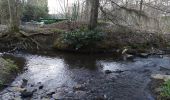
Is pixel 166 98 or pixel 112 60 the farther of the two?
pixel 112 60

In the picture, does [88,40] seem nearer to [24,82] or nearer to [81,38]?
[81,38]

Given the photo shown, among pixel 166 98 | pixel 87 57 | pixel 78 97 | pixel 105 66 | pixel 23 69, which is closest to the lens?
pixel 166 98

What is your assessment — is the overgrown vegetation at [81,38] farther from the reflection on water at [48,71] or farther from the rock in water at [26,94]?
the rock in water at [26,94]

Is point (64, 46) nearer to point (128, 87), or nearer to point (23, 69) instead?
point (23, 69)

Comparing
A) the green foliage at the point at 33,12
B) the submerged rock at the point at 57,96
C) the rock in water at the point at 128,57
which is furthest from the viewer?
the green foliage at the point at 33,12

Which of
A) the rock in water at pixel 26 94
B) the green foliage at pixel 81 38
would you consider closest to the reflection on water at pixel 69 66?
the green foliage at pixel 81 38

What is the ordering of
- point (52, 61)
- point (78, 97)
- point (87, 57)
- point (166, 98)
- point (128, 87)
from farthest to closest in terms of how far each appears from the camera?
1. point (87, 57)
2. point (52, 61)
3. point (128, 87)
4. point (78, 97)
5. point (166, 98)

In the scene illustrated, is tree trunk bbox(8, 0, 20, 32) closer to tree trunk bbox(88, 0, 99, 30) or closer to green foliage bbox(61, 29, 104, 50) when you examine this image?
green foliage bbox(61, 29, 104, 50)

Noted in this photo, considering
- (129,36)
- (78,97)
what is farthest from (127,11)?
(78,97)

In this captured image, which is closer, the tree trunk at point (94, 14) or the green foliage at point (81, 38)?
the green foliage at point (81, 38)

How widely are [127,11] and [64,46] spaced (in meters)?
4.54

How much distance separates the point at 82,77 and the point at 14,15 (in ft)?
30.5

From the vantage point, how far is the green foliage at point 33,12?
32.6 metres

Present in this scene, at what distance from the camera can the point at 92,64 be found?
13469mm
